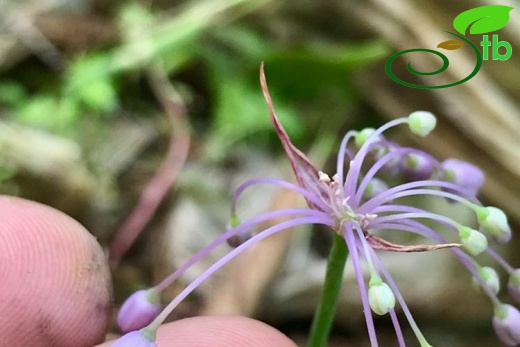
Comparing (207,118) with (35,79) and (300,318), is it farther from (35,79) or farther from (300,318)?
(300,318)

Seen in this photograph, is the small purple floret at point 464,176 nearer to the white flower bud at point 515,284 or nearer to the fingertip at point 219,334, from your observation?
the white flower bud at point 515,284

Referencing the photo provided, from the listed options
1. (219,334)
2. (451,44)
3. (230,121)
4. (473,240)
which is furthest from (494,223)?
(230,121)

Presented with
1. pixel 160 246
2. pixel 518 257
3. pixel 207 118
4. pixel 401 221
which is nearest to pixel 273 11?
pixel 207 118

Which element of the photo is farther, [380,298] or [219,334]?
[219,334]

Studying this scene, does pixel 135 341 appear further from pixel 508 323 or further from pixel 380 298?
pixel 508 323

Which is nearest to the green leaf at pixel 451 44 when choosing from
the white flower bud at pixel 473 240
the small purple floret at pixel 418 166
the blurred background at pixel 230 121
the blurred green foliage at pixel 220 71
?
the blurred background at pixel 230 121

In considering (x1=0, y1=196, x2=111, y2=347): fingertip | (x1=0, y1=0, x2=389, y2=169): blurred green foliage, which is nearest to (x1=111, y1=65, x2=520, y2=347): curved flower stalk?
(x1=0, y1=196, x2=111, y2=347): fingertip
